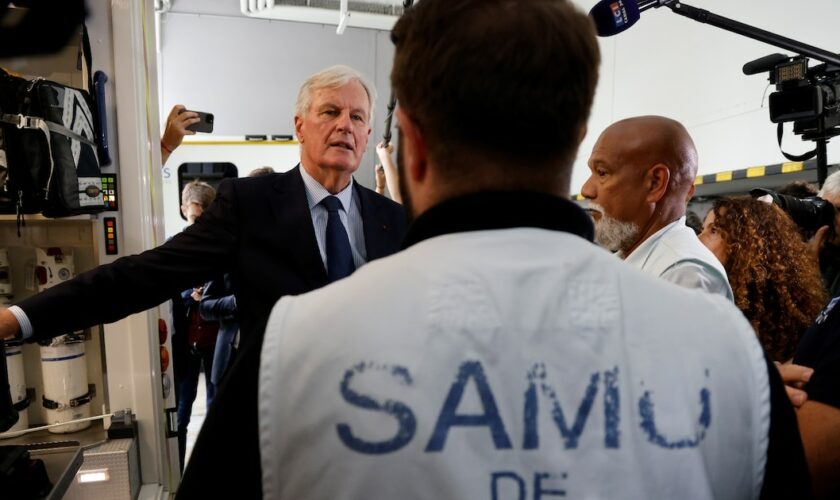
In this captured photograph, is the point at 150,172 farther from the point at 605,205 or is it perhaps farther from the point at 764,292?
the point at 764,292

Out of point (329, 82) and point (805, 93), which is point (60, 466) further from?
point (805, 93)

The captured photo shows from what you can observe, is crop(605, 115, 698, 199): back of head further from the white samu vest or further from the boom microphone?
the boom microphone

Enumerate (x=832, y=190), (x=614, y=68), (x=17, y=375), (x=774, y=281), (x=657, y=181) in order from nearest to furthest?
(x=657, y=181)
(x=774, y=281)
(x=17, y=375)
(x=832, y=190)
(x=614, y=68)

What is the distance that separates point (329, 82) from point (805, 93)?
2.34 metres

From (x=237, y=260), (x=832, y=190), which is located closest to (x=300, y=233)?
(x=237, y=260)

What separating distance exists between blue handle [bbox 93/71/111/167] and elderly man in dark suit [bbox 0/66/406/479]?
59 cm

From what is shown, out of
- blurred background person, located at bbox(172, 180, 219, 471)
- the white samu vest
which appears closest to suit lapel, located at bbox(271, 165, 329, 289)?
the white samu vest

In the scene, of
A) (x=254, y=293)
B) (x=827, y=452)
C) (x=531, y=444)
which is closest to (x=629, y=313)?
(x=531, y=444)

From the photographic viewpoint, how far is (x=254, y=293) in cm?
160

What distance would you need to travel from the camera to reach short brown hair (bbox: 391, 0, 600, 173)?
0.59 meters

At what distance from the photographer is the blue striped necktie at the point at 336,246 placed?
5.48ft

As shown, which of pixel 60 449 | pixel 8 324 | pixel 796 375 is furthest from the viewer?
pixel 60 449

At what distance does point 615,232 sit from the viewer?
1794 mm

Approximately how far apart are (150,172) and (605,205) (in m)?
1.64
